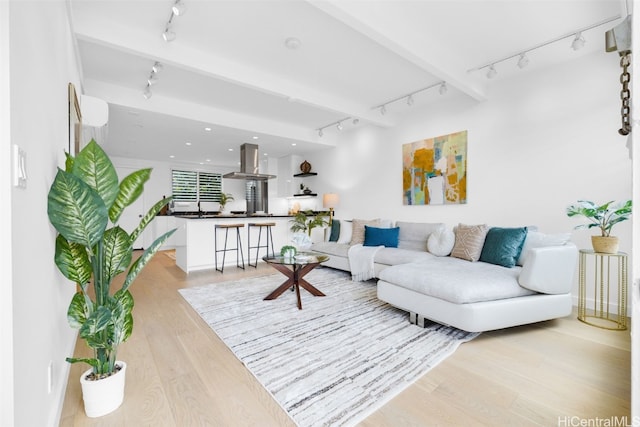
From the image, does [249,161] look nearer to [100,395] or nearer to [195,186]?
[195,186]

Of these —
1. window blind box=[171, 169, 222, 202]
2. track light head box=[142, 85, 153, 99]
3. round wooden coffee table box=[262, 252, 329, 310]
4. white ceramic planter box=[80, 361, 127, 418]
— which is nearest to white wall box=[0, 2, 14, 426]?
white ceramic planter box=[80, 361, 127, 418]

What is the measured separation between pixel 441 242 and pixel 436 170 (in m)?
1.29

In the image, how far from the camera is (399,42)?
264 cm

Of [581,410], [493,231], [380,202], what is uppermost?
[380,202]

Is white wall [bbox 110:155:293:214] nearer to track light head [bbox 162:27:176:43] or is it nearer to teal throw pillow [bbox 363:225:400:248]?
teal throw pillow [bbox 363:225:400:248]

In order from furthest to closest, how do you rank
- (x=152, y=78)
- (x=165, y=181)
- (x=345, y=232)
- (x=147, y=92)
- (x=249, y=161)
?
(x=165, y=181) → (x=249, y=161) → (x=345, y=232) → (x=147, y=92) → (x=152, y=78)

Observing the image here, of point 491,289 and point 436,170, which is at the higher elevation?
point 436,170

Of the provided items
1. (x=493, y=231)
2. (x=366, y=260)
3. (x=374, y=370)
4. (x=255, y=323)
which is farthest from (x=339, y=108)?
(x=374, y=370)

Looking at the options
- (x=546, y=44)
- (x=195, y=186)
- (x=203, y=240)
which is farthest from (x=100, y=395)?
(x=195, y=186)

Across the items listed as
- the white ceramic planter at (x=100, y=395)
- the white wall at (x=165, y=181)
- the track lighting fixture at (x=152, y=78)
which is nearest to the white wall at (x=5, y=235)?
the white ceramic planter at (x=100, y=395)

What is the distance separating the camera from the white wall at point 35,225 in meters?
0.95

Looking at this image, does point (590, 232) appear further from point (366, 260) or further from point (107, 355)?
point (107, 355)

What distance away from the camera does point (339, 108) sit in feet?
14.6

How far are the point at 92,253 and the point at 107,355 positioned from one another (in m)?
0.60
